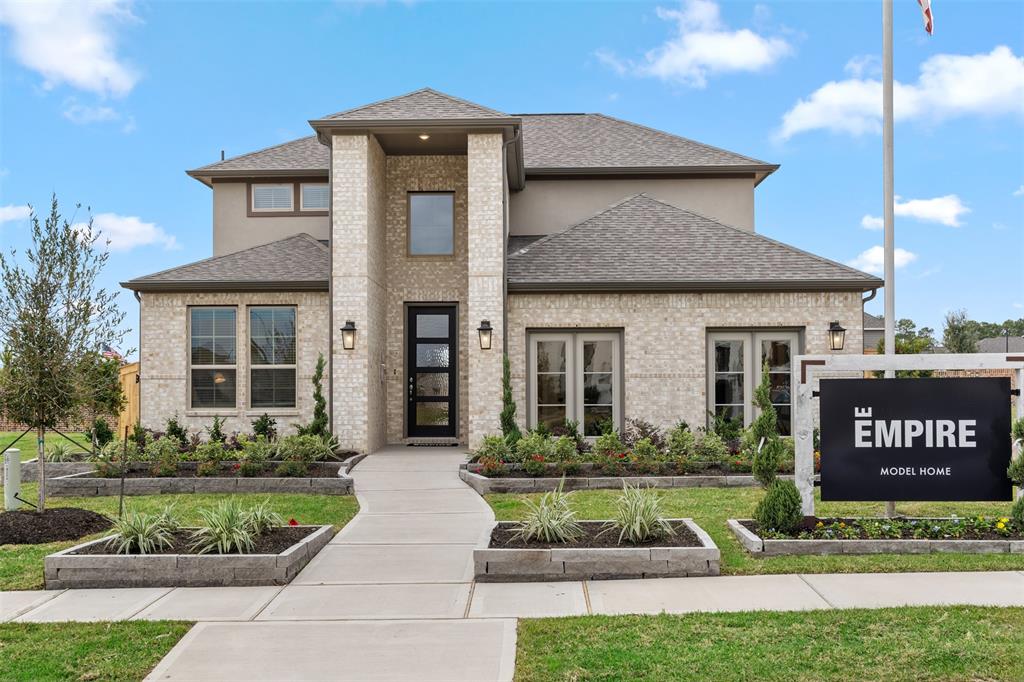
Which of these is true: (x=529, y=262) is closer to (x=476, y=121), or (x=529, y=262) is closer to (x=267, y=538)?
(x=476, y=121)

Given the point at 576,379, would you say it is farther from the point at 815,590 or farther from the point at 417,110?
the point at 815,590

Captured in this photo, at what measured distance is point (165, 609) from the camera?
5.93m

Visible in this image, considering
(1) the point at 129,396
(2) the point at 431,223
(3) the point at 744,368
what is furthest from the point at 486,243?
(1) the point at 129,396

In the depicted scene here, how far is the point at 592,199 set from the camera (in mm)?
19031

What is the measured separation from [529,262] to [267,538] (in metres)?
9.32

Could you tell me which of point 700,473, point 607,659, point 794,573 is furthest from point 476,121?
point 607,659

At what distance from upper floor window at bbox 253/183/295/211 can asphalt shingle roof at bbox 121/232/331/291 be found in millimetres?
2231

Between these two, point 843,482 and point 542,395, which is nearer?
point 843,482

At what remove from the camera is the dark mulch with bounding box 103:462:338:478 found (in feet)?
38.5

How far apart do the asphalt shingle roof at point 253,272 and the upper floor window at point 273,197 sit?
7.32 ft

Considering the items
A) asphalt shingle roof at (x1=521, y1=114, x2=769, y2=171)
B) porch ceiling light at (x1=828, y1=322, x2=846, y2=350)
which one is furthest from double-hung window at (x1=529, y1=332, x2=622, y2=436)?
asphalt shingle roof at (x1=521, y1=114, x2=769, y2=171)

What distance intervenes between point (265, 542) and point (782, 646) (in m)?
4.84

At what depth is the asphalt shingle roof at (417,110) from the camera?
46.3 feet

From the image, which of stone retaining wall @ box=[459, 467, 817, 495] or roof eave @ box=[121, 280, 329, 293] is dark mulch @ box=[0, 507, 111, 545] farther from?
roof eave @ box=[121, 280, 329, 293]
